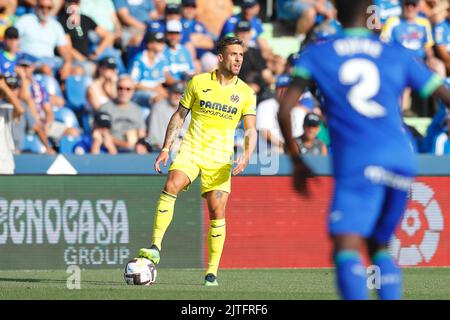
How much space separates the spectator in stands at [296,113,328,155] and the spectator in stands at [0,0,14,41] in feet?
16.1

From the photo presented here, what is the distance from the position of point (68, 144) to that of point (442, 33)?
266 inches

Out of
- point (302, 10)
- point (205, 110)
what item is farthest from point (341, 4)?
point (302, 10)

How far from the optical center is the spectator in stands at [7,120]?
50.1ft

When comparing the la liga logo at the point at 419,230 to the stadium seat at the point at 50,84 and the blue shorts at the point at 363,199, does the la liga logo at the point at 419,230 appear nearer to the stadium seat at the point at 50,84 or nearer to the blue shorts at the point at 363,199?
the stadium seat at the point at 50,84

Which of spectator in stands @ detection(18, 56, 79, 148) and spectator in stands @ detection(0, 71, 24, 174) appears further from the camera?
spectator in stands @ detection(18, 56, 79, 148)

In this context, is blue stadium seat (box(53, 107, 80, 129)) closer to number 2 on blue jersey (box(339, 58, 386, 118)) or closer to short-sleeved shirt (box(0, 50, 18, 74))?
short-sleeved shirt (box(0, 50, 18, 74))

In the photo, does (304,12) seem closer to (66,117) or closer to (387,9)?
(387,9)

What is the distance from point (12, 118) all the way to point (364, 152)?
33.0 ft

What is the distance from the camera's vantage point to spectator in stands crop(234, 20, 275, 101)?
18.3 metres

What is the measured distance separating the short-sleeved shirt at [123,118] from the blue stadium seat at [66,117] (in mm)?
544

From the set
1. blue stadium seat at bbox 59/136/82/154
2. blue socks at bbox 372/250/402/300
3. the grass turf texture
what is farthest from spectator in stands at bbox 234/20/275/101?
blue socks at bbox 372/250/402/300

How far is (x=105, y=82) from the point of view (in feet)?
58.3

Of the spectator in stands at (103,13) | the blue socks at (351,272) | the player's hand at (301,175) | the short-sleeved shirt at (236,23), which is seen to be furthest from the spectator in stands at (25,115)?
the blue socks at (351,272)

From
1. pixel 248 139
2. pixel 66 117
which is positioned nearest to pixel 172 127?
pixel 248 139
